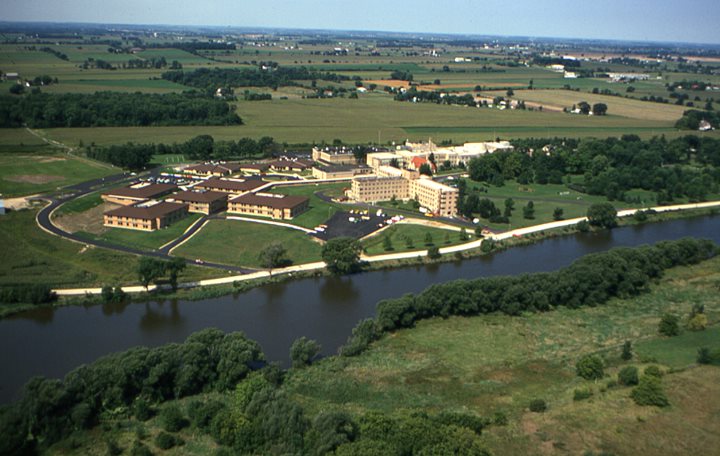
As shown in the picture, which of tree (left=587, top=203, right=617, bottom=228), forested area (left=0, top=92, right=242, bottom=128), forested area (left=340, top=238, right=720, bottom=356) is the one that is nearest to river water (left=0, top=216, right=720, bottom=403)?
forested area (left=340, top=238, right=720, bottom=356)

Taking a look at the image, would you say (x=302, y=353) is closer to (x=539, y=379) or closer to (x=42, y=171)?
(x=539, y=379)

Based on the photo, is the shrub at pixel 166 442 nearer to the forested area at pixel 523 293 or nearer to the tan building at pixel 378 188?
the forested area at pixel 523 293

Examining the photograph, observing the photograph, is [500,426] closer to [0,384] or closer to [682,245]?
[0,384]

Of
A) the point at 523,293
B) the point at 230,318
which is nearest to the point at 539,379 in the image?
the point at 523,293

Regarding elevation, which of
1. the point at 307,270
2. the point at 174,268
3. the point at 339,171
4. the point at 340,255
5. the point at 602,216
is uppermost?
the point at 339,171

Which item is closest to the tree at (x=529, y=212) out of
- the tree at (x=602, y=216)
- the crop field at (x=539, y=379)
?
the tree at (x=602, y=216)

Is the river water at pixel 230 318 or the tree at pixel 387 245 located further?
the tree at pixel 387 245
